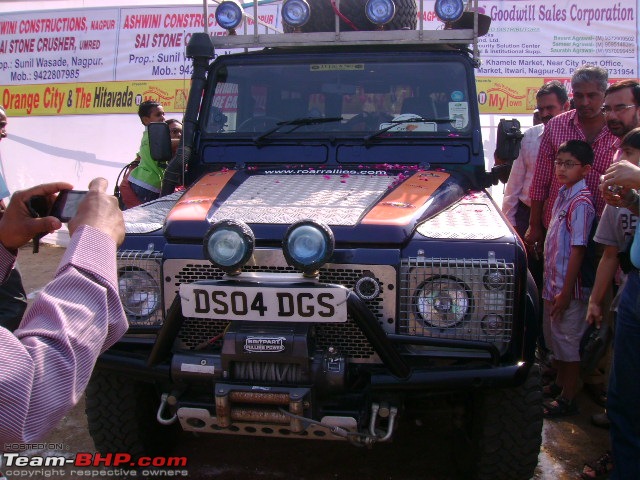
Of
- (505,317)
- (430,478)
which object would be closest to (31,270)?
(430,478)

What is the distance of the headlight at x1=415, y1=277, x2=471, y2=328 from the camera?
2457 millimetres

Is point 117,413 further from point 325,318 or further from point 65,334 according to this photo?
point 65,334

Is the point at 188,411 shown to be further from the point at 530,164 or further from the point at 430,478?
the point at 530,164

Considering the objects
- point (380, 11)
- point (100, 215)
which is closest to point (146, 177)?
point (380, 11)

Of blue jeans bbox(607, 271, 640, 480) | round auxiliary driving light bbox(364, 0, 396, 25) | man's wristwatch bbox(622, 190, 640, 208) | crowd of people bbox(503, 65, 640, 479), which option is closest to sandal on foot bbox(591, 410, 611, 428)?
crowd of people bbox(503, 65, 640, 479)

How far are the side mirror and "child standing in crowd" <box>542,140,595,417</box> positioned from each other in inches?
92.6

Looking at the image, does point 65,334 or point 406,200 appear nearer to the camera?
point 65,334

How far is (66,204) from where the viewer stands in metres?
1.43

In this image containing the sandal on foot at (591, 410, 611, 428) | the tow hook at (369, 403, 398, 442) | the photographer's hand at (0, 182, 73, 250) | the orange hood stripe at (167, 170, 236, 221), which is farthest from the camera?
the sandal on foot at (591, 410, 611, 428)

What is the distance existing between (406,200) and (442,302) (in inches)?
23.6

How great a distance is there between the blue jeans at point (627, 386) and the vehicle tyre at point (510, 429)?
309 mm

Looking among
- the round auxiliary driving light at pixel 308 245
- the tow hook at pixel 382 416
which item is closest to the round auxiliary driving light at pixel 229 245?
the round auxiliary driving light at pixel 308 245

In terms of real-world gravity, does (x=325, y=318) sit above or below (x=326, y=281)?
below

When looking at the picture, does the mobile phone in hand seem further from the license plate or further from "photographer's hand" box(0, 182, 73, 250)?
the license plate
